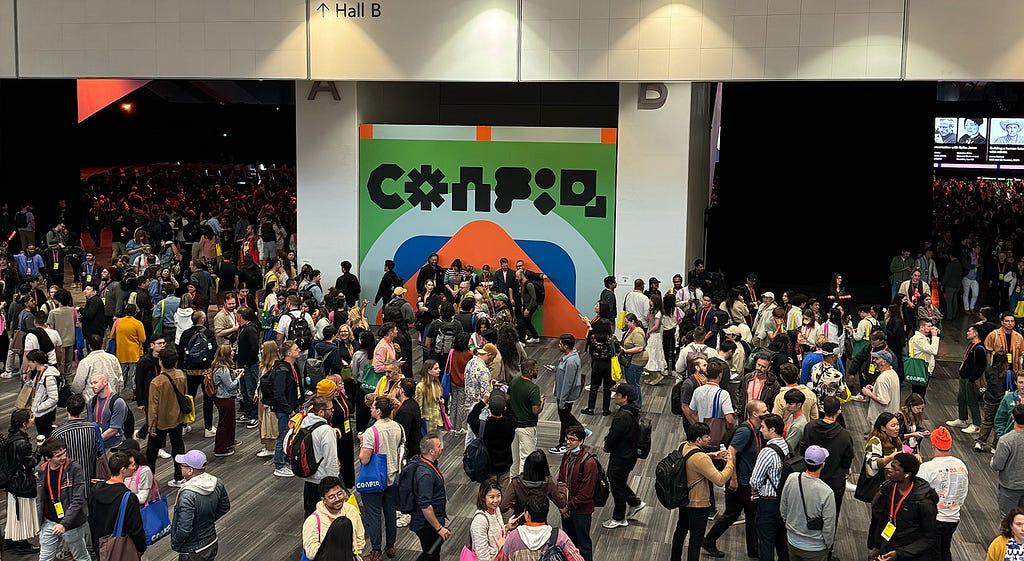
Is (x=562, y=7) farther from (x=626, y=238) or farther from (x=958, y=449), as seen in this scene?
(x=958, y=449)

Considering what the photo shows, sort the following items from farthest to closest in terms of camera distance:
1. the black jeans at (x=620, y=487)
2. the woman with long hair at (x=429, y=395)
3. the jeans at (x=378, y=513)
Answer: the woman with long hair at (x=429, y=395) → the black jeans at (x=620, y=487) → the jeans at (x=378, y=513)

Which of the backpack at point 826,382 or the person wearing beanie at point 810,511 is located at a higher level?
the backpack at point 826,382

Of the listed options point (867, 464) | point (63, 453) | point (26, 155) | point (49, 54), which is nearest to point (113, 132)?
point (26, 155)

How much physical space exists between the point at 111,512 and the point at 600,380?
6.54 meters

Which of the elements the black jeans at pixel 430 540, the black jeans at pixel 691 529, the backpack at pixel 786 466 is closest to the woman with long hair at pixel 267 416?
the black jeans at pixel 430 540

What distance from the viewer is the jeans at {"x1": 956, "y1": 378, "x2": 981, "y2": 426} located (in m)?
11.9

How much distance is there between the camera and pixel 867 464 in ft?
25.8

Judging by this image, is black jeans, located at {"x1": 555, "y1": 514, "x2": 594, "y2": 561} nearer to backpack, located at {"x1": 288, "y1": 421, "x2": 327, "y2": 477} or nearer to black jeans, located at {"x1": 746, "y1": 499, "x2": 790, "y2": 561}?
black jeans, located at {"x1": 746, "y1": 499, "x2": 790, "y2": 561}

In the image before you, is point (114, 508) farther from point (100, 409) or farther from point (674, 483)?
point (674, 483)

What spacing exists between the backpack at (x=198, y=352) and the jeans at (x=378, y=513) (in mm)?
3520

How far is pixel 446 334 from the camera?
11.8 meters

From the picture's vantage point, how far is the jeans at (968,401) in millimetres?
11867

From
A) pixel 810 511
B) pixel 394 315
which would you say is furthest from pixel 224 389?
pixel 810 511

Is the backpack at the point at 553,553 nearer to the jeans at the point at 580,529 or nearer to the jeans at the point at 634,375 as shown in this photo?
the jeans at the point at 580,529
